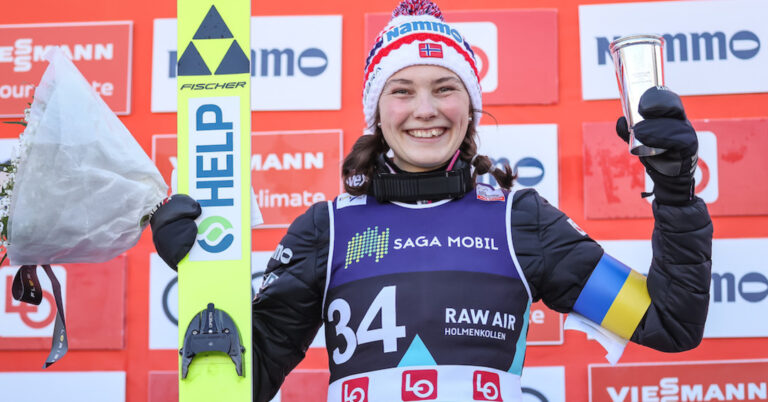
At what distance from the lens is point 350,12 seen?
2.67 meters

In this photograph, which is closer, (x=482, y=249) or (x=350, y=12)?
(x=482, y=249)

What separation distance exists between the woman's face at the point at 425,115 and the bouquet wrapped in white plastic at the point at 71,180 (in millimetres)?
495

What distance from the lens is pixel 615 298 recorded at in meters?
1.54

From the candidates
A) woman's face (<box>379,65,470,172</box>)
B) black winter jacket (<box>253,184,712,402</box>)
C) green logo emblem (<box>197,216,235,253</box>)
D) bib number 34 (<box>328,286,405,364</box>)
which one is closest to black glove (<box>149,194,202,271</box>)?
green logo emblem (<box>197,216,235,253</box>)

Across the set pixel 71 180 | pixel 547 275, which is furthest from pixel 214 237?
pixel 547 275

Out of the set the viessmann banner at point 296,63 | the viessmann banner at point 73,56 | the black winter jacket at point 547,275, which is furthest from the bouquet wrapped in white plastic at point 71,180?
the viessmann banner at point 73,56

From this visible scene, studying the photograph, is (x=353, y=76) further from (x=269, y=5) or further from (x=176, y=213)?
(x=176, y=213)

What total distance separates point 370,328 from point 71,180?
608 mm

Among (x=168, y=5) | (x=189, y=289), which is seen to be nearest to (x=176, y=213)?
(x=189, y=289)

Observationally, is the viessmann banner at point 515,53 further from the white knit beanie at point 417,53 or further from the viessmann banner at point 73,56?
the viessmann banner at point 73,56

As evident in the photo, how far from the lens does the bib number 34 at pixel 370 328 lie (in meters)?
1.52

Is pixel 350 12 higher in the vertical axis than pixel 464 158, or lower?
higher

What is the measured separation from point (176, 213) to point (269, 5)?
133 centimetres

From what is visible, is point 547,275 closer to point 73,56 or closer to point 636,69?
point 636,69
